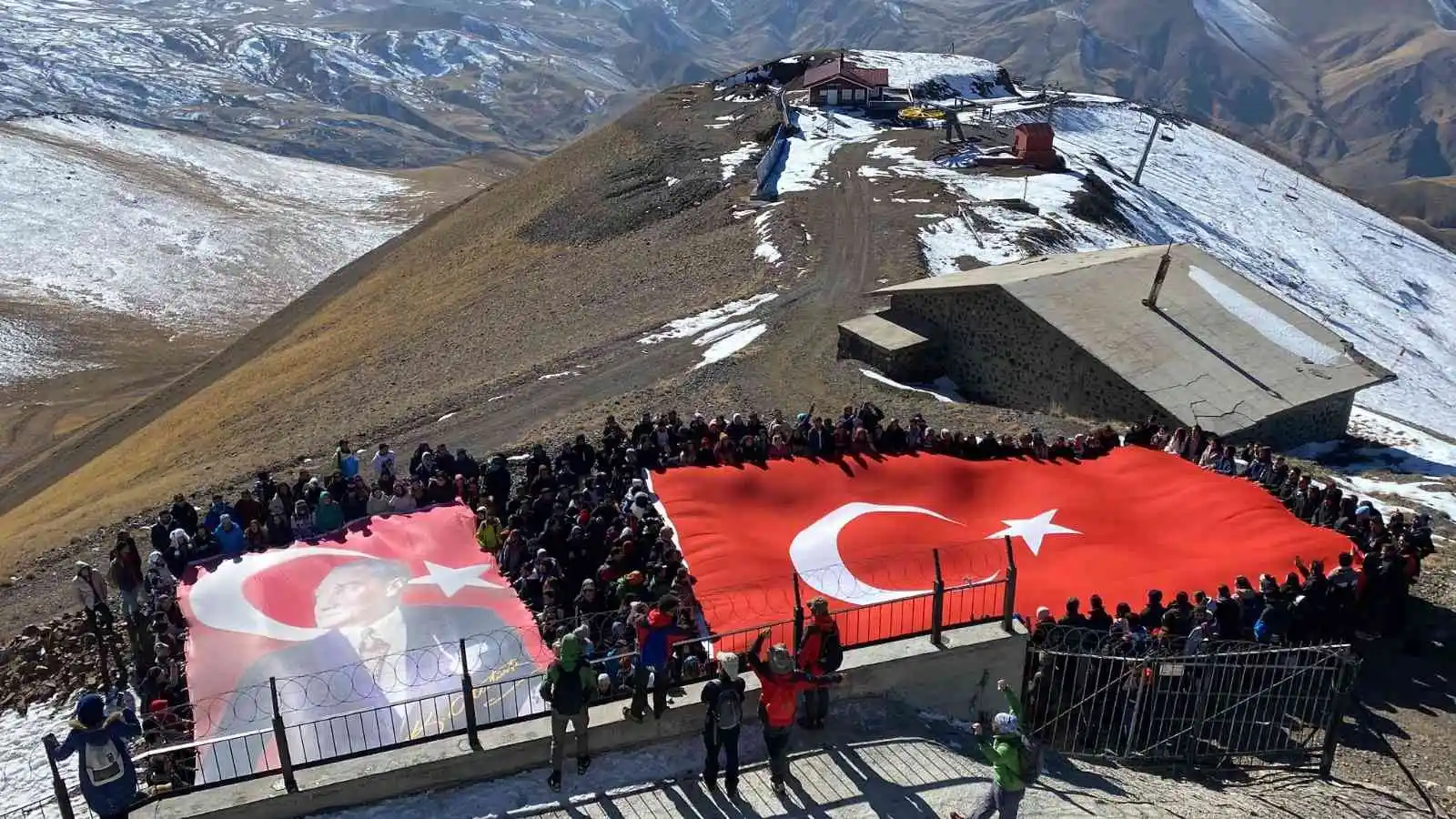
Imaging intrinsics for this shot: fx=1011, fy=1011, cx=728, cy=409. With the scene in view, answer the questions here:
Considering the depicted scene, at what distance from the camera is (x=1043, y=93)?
84.1 meters

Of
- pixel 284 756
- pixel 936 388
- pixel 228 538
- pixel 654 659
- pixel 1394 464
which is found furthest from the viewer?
pixel 936 388

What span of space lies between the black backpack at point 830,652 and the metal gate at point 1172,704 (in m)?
2.88

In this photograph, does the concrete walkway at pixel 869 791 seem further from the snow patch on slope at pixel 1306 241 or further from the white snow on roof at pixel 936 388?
the snow patch on slope at pixel 1306 241

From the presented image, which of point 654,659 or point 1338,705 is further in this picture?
point 1338,705

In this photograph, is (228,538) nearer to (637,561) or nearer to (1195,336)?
(637,561)

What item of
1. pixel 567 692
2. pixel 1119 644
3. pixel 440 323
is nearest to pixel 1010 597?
pixel 1119 644

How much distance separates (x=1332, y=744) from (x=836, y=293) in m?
26.0

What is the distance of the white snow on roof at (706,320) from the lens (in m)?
33.1

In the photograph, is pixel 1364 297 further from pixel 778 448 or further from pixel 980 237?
pixel 778 448

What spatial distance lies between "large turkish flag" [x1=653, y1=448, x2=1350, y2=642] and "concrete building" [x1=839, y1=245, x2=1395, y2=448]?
5102 millimetres

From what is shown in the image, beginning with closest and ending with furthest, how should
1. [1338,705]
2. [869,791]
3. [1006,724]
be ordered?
[1006,724], [869,791], [1338,705]

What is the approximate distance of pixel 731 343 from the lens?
3170 cm

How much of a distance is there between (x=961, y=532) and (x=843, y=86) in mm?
58948

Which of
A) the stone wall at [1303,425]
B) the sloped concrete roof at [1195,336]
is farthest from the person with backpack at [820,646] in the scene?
the stone wall at [1303,425]
